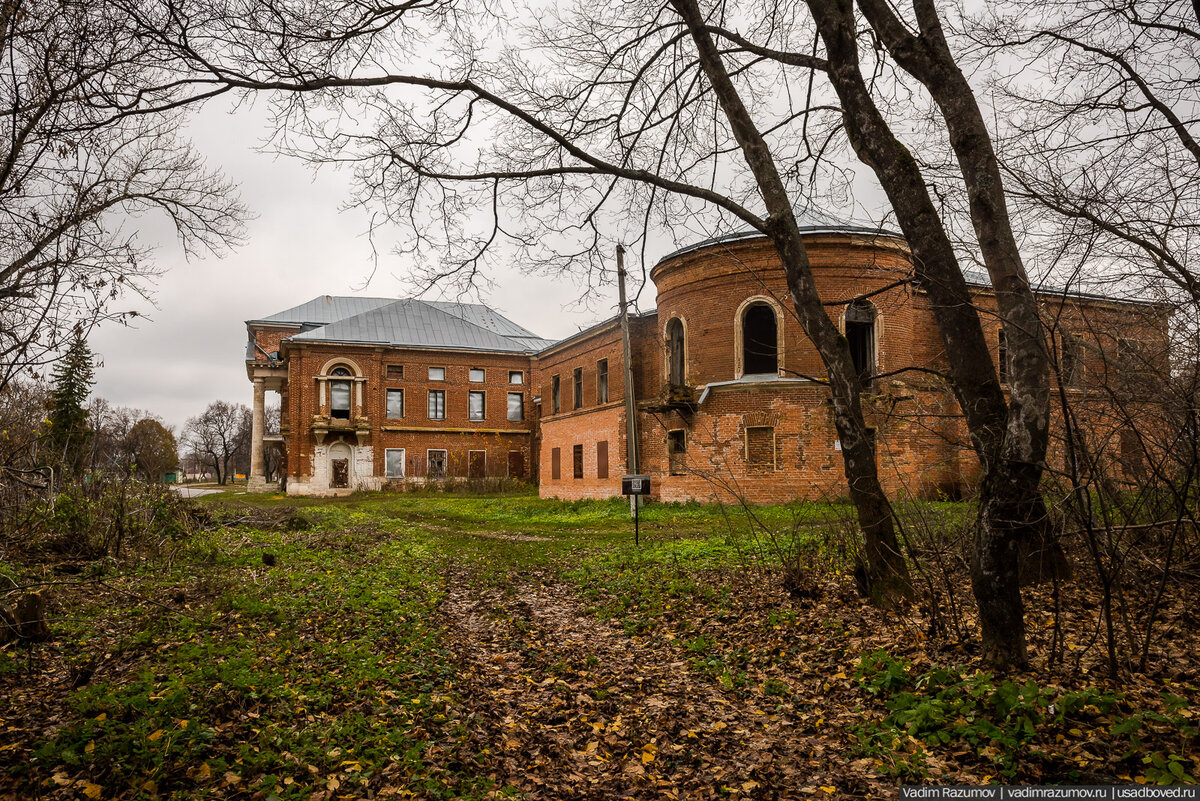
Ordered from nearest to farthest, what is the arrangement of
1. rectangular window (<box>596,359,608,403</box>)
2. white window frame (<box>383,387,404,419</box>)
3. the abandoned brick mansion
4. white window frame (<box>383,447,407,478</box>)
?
the abandoned brick mansion < rectangular window (<box>596,359,608,403</box>) < white window frame (<box>383,447,407,478</box>) < white window frame (<box>383,387,404,419</box>)

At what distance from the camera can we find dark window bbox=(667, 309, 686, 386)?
21.4m

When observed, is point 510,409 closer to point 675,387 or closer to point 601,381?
point 601,381

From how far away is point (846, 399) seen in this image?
636 centimetres

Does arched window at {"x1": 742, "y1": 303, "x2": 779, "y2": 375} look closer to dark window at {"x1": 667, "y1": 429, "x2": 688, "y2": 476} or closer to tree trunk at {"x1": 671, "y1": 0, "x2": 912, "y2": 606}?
dark window at {"x1": 667, "y1": 429, "x2": 688, "y2": 476}

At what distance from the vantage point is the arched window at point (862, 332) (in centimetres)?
1922

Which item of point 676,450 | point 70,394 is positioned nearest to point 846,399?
point 70,394

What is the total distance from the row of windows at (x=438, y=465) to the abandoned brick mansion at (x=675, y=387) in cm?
8

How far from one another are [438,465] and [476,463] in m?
2.16

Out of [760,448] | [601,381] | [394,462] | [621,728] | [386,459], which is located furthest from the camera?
[394,462]

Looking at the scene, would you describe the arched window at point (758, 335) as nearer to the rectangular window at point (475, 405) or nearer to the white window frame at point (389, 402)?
the rectangular window at point (475, 405)

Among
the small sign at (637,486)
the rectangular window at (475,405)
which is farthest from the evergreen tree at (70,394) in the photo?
the rectangular window at (475,405)

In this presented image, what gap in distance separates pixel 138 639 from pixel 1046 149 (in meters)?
9.38

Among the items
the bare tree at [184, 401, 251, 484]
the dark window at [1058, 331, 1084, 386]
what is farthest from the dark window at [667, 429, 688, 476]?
the bare tree at [184, 401, 251, 484]

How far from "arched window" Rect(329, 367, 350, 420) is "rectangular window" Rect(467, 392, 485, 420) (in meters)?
6.73
